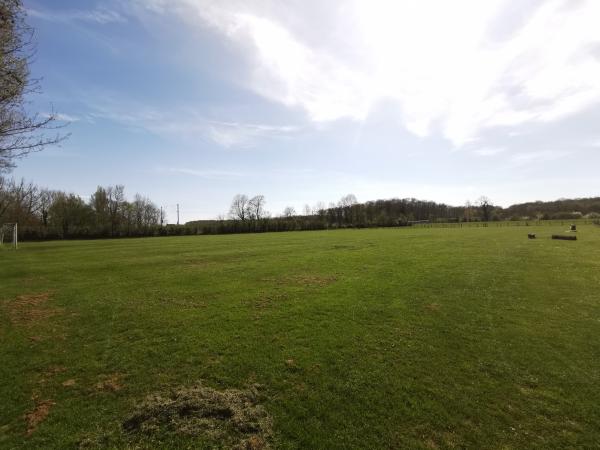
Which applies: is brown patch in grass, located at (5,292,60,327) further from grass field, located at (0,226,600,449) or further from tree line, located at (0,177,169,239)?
tree line, located at (0,177,169,239)

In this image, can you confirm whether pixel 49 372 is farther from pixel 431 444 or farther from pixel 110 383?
pixel 431 444

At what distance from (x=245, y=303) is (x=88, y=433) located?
283 inches

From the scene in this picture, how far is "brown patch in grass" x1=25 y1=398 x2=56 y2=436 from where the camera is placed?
16.8 feet

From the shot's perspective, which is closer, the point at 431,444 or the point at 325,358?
the point at 431,444

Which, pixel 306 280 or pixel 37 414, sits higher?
pixel 306 280

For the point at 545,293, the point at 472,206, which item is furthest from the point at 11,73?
the point at 472,206

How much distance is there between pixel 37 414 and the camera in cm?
544

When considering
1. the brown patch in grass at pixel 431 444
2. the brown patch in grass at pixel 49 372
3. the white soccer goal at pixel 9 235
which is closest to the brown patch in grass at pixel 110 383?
the brown patch in grass at pixel 49 372

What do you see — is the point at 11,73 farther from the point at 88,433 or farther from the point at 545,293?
the point at 545,293

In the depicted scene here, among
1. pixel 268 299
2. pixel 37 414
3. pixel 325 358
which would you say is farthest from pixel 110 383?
pixel 268 299

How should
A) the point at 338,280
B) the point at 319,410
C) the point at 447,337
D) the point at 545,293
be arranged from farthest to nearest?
1. the point at 338,280
2. the point at 545,293
3. the point at 447,337
4. the point at 319,410

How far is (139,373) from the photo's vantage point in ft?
22.3

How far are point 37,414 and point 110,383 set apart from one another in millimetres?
1202

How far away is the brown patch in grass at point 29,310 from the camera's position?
407 inches
